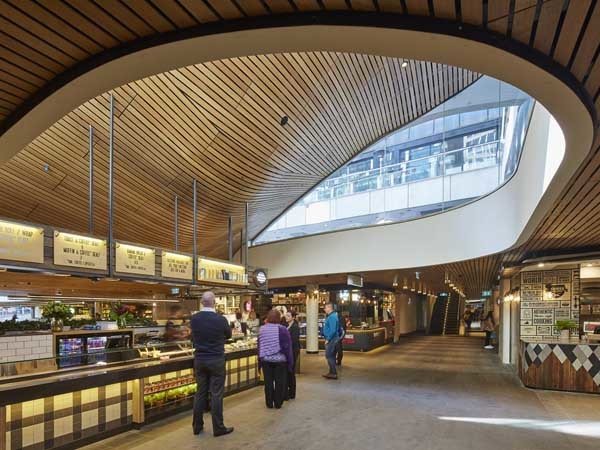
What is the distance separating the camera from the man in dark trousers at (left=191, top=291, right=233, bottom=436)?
520 centimetres

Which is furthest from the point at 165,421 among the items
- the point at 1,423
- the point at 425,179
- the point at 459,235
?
the point at 425,179

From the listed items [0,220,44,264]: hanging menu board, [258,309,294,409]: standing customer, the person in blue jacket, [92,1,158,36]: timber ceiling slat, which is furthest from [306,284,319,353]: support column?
[92,1,158,36]: timber ceiling slat

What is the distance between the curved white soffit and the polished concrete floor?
9.05 feet

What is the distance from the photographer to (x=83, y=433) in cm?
479

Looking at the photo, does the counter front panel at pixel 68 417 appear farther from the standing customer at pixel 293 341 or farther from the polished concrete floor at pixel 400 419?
the standing customer at pixel 293 341

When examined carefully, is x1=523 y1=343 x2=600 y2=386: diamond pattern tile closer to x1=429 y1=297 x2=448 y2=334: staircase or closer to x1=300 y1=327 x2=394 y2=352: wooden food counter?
x1=300 y1=327 x2=394 y2=352: wooden food counter

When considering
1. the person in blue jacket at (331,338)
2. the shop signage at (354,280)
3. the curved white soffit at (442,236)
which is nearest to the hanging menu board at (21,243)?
the curved white soffit at (442,236)

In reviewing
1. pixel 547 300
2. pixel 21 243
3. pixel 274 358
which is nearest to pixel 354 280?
pixel 547 300

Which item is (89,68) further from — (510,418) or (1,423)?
(510,418)

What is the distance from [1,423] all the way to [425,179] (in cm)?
1036

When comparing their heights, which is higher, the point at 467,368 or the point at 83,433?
the point at 83,433

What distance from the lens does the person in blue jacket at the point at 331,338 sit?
928 centimetres

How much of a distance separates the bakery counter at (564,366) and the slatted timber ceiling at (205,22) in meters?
6.73

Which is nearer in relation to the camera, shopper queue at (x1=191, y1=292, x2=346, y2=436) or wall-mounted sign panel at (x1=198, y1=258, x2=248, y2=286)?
shopper queue at (x1=191, y1=292, x2=346, y2=436)
